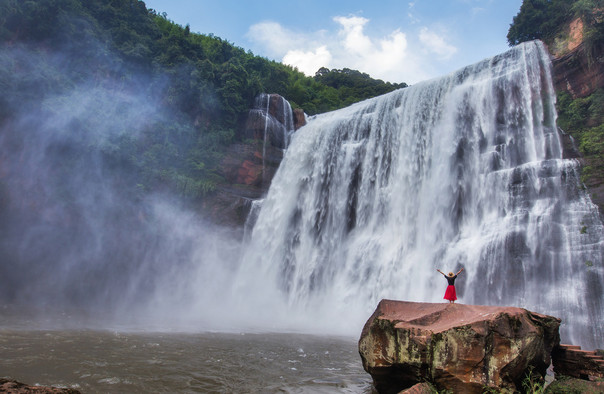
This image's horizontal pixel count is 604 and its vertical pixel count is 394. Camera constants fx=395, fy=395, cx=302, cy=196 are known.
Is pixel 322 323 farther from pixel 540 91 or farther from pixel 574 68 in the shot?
pixel 574 68

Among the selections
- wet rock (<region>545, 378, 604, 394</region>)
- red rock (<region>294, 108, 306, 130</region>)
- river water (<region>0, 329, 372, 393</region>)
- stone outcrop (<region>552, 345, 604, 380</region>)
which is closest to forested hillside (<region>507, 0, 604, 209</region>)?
stone outcrop (<region>552, 345, 604, 380</region>)

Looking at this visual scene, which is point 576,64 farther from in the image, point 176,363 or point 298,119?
point 176,363

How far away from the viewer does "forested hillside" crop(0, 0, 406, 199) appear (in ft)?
61.7

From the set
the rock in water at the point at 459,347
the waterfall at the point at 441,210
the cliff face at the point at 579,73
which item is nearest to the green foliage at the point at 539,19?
the cliff face at the point at 579,73

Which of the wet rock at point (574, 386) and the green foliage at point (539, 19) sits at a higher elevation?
the green foliage at point (539, 19)

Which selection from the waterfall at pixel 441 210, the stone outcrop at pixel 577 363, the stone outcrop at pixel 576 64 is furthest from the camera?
the stone outcrop at pixel 576 64

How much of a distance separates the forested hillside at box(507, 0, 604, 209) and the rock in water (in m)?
9.75

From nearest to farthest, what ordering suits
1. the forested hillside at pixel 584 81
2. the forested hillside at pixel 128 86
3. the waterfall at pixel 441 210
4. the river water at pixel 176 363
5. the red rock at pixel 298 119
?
the river water at pixel 176 363
the waterfall at pixel 441 210
the forested hillside at pixel 584 81
the forested hillside at pixel 128 86
the red rock at pixel 298 119

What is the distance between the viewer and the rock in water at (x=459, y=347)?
472 centimetres

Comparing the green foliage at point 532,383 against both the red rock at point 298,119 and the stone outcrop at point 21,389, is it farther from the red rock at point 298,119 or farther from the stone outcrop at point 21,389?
the red rock at point 298,119

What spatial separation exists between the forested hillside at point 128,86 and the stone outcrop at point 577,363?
61.3ft

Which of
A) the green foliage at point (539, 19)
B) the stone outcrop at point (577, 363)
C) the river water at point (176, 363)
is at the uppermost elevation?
the green foliage at point (539, 19)

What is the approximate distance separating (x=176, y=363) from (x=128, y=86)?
1963cm

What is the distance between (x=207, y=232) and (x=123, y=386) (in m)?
16.1
